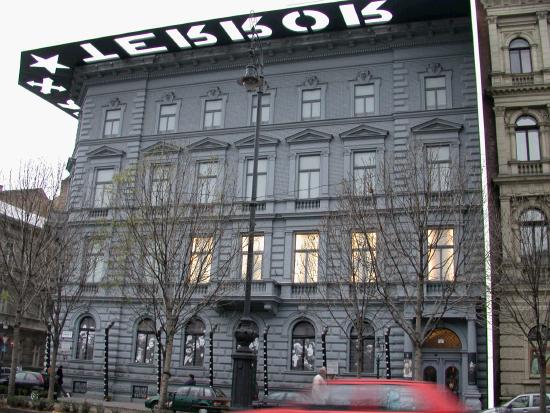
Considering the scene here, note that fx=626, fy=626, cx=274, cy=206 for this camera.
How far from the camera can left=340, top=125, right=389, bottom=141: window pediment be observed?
31.9 meters

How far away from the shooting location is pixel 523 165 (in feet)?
95.6

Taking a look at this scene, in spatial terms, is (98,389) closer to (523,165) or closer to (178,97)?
(178,97)

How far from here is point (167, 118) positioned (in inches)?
1448

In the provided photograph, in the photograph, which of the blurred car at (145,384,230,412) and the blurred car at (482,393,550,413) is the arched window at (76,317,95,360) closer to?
the blurred car at (145,384,230,412)

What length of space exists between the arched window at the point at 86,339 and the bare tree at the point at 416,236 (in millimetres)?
16169

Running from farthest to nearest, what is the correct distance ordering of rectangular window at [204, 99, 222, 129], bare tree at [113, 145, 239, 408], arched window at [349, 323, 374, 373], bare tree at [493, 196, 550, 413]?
A: rectangular window at [204, 99, 222, 129] < arched window at [349, 323, 374, 373] < bare tree at [113, 145, 239, 408] < bare tree at [493, 196, 550, 413]

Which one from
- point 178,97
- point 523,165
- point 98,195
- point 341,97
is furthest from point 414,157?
point 98,195

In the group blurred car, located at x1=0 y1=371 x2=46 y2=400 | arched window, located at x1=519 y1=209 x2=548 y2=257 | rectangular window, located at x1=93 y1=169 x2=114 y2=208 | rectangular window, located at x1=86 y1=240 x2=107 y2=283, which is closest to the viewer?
arched window, located at x1=519 y1=209 x2=548 y2=257

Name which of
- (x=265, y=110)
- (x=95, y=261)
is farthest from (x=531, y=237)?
(x=95, y=261)

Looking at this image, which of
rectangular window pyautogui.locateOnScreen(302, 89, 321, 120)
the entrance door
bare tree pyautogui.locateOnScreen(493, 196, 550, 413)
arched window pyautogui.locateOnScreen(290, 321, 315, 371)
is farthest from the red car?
rectangular window pyautogui.locateOnScreen(302, 89, 321, 120)

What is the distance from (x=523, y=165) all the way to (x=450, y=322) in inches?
318

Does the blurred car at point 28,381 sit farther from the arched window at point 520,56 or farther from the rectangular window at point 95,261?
the arched window at point 520,56

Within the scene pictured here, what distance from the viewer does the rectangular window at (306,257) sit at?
31000 millimetres

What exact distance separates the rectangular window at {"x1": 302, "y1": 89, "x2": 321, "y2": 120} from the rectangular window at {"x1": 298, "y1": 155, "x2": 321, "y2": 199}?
2.37 meters
